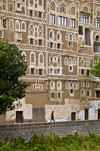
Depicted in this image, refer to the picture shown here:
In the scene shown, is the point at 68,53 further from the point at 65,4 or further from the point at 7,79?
the point at 7,79

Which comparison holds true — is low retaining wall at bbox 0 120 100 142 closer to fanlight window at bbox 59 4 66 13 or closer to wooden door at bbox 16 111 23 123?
wooden door at bbox 16 111 23 123

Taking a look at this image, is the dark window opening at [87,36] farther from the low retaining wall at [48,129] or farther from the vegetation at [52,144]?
the vegetation at [52,144]

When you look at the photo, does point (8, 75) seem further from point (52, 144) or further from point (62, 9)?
point (62, 9)

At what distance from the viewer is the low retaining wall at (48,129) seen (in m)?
24.4

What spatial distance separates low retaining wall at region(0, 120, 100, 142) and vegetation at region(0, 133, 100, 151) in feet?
3.88

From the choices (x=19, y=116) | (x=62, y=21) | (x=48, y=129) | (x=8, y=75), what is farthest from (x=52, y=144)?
(x=62, y=21)

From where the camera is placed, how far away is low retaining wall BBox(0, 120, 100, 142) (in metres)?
24.4

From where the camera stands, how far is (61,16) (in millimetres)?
35906

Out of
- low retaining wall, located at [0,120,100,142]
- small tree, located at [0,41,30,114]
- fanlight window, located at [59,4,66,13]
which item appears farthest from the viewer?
fanlight window, located at [59,4,66,13]

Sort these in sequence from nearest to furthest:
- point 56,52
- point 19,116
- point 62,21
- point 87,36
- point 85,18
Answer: point 19,116, point 56,52, point 62,21, point 85,18, point 87,36

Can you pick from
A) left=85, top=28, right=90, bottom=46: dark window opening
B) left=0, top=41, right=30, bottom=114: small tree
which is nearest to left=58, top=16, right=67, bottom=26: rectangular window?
left=85, top=28, right=90, bottom=46: dark window opening

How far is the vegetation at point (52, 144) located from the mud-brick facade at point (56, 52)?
9.16 meters

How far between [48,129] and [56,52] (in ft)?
38.3

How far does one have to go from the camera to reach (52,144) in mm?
22031
